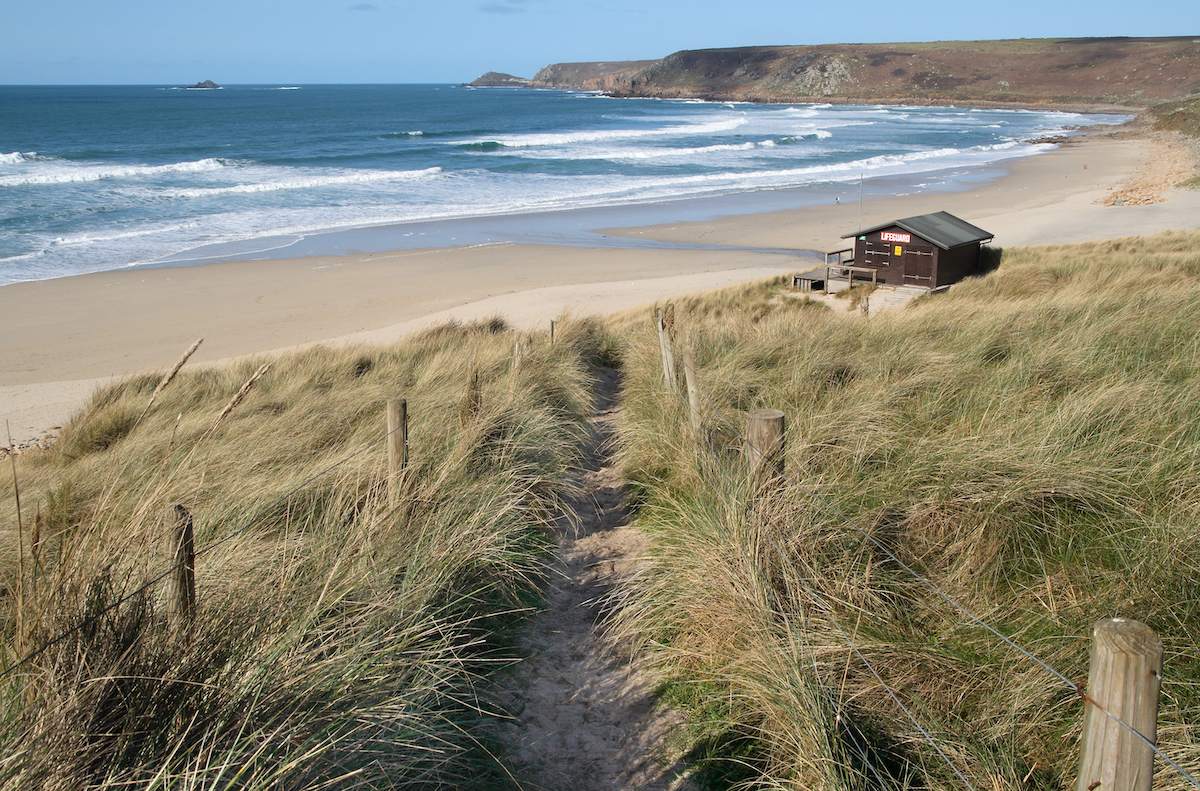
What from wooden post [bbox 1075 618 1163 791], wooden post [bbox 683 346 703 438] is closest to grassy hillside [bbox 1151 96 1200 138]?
wooden post [bbox 683 346 703 438]

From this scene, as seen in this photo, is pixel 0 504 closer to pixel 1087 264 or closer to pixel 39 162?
pixel 1087 264

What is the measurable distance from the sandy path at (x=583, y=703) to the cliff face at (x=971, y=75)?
14164 centimetres

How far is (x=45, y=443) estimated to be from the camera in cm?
1145

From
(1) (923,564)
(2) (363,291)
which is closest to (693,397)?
(1) (923,564)

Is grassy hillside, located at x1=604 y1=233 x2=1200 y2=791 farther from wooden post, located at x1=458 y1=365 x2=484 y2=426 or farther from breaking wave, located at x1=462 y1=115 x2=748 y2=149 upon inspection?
breaking wave, located at x1=462 y1=115 x2=748 y2=149

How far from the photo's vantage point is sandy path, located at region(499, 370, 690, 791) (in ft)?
12.9

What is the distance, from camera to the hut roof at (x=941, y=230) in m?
21.7

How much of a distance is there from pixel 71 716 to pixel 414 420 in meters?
4.77

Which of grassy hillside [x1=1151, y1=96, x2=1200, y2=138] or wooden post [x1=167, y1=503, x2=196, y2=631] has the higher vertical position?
Answer: wooden post [x1=167, y1=503, x2=196, y2=631]

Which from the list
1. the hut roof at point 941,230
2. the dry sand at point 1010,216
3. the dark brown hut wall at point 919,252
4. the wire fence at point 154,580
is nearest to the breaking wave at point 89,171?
the dry sand at point 1010,216

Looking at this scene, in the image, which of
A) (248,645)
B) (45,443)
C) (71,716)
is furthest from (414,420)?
(45,443)

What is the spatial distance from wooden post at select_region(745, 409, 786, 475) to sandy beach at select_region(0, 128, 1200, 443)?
37.6 ft

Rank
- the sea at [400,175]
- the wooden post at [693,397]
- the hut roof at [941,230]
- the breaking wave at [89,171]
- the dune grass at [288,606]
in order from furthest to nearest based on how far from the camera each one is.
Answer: the breaking wave at [89,171]
the sea at [400,175]
the hut roof at [941,230]
the wooden post at [693,397]
the dune grass at [288,606]

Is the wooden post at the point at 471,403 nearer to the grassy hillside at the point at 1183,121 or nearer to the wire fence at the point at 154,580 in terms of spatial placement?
the wire fence at the point at 154,580
